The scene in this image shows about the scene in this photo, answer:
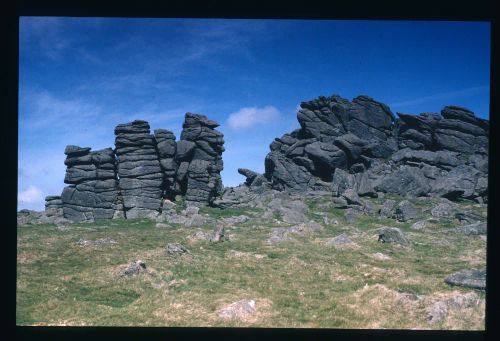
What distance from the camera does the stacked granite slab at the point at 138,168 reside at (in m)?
55.9

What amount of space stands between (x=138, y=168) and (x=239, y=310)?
47.4 metres

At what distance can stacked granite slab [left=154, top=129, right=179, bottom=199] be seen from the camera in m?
60.4

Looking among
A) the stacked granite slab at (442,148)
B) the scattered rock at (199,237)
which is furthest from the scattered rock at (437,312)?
the stacked granite slab at (442,148)

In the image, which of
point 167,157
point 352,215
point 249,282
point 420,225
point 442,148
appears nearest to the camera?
point 249,282

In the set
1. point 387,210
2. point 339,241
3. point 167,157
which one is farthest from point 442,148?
point 339,241

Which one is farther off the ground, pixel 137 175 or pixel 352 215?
pixel 137 175

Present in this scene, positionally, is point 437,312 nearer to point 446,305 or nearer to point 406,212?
point 446,305

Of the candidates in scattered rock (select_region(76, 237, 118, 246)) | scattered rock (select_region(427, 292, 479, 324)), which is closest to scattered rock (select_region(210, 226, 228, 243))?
scattered rock (select_region(76, 237, 118, 246))

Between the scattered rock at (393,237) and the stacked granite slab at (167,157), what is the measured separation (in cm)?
4092

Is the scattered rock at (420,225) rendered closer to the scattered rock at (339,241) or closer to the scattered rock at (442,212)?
the scattered rock at (442,212)

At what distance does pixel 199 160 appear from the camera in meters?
64.3

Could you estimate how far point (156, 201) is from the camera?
5675cm

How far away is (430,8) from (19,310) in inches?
679

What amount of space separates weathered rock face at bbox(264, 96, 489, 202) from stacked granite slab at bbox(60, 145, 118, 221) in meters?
32.5
